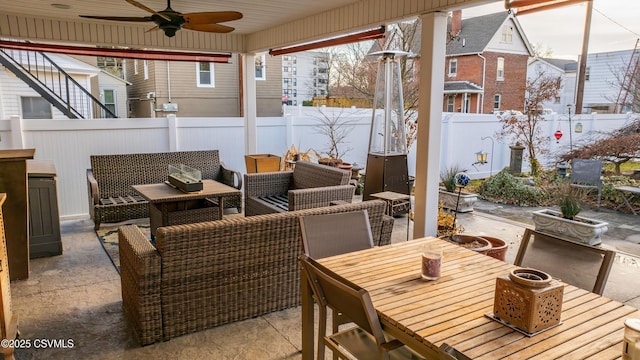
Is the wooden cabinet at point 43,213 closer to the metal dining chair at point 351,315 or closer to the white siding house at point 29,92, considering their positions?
the metal dining chair at point 351,315

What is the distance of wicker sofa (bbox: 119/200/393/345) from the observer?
2.73 m

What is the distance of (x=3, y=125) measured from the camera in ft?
18.5

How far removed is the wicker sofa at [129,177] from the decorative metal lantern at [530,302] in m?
4.90

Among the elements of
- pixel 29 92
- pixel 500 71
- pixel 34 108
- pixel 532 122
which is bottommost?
pixel 532 122

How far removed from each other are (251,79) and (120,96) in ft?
29.5

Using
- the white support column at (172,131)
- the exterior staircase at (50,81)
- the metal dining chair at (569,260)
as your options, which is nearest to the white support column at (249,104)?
the white support column at (172,131)

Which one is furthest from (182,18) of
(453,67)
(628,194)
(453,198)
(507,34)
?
(507,34)

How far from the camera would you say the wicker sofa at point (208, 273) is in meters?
2.73

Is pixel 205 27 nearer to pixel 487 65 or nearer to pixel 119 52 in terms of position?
pixel 119 52

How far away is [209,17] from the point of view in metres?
4.06

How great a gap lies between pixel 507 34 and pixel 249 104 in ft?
44.1

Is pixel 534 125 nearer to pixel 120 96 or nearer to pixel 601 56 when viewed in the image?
pixel 601 56

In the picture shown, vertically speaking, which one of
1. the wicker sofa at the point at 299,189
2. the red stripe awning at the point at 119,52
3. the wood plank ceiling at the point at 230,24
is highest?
the wood plank ceiling at the point at 230,24

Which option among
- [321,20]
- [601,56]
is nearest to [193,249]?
[321,20]
